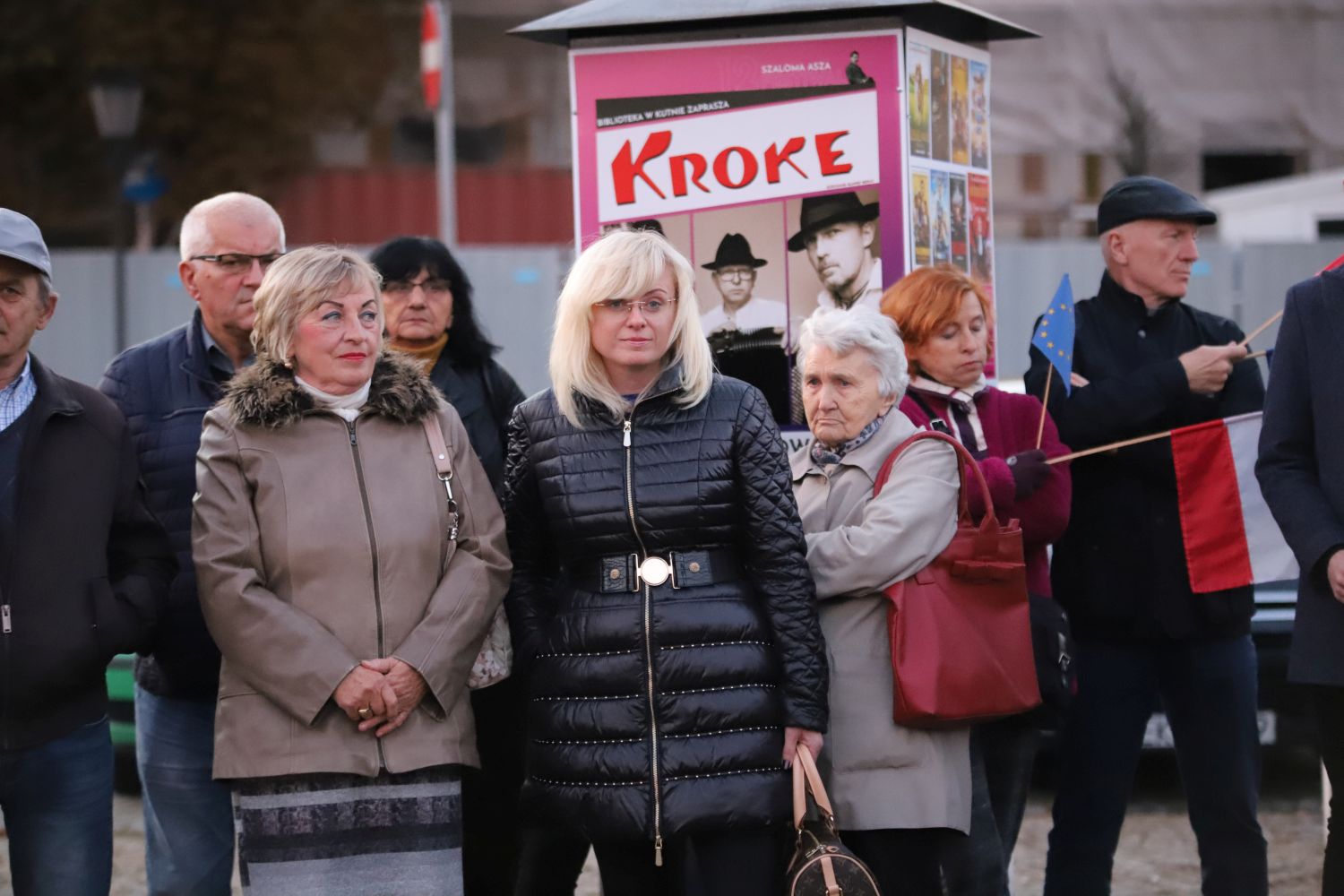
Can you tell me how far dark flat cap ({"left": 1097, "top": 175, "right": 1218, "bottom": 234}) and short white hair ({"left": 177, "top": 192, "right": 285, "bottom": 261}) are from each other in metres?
2.23

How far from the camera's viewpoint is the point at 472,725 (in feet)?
12.9

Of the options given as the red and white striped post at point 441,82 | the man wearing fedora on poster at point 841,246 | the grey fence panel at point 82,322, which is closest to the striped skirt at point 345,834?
the man wearing fedora on poster at point 841,246

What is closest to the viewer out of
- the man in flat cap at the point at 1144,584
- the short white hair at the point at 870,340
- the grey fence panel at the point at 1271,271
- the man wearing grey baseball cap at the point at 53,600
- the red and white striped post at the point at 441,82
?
the man wearing grey baseball cap at the point at 53,600

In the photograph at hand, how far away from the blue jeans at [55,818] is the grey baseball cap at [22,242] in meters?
1.01

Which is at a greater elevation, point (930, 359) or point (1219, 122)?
point (1219, 122)

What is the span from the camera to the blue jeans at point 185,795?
4.28 metres

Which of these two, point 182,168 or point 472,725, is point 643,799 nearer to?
point 472,725

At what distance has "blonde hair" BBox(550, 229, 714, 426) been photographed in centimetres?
394

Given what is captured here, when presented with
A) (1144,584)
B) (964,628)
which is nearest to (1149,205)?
(1144,584)

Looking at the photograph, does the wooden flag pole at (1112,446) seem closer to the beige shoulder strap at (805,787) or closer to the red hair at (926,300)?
the red hair at (926,300)

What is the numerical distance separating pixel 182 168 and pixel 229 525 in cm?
1622

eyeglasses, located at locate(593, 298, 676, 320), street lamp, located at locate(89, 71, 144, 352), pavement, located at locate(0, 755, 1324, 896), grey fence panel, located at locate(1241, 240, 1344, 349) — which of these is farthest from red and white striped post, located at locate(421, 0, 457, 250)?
eyeglasses, located at locate(593, 298, 676, 320)

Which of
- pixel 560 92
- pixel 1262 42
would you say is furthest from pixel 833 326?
pixel 1262 42

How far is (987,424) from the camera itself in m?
4.55
